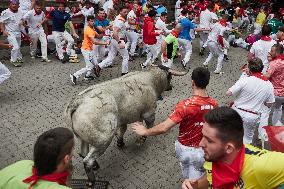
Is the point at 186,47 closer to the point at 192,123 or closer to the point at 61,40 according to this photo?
the point at 61,40

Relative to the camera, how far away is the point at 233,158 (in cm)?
301

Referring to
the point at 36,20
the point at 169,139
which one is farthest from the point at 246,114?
the point at 36,20

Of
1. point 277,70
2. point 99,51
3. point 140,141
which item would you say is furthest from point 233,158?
point 99,51

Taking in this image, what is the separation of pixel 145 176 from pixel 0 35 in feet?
33.8

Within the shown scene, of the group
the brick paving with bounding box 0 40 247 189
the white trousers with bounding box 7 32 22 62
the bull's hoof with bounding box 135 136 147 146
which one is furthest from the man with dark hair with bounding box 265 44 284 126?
the white trousers with bounding box 7 32 22 62

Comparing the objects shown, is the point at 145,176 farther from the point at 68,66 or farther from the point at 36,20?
the point at 36,20

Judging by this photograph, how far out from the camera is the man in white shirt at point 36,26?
12914 mm

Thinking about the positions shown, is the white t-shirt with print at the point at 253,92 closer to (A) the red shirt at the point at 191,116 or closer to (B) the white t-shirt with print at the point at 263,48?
(A) the red shirt at the point at 191,116

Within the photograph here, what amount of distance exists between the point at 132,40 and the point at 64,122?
5.94 meters

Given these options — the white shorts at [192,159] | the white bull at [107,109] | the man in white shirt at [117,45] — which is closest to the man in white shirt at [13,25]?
the man in white shirt at [117,45]

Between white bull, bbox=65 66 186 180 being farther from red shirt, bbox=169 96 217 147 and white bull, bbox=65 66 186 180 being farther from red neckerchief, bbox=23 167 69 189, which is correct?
red neckerchief, bbox=23 167 69 189

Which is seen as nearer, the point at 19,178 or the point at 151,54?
the point at 19,178

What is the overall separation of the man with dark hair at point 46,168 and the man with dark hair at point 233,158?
4.12ft

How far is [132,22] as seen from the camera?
13438 millimetres
